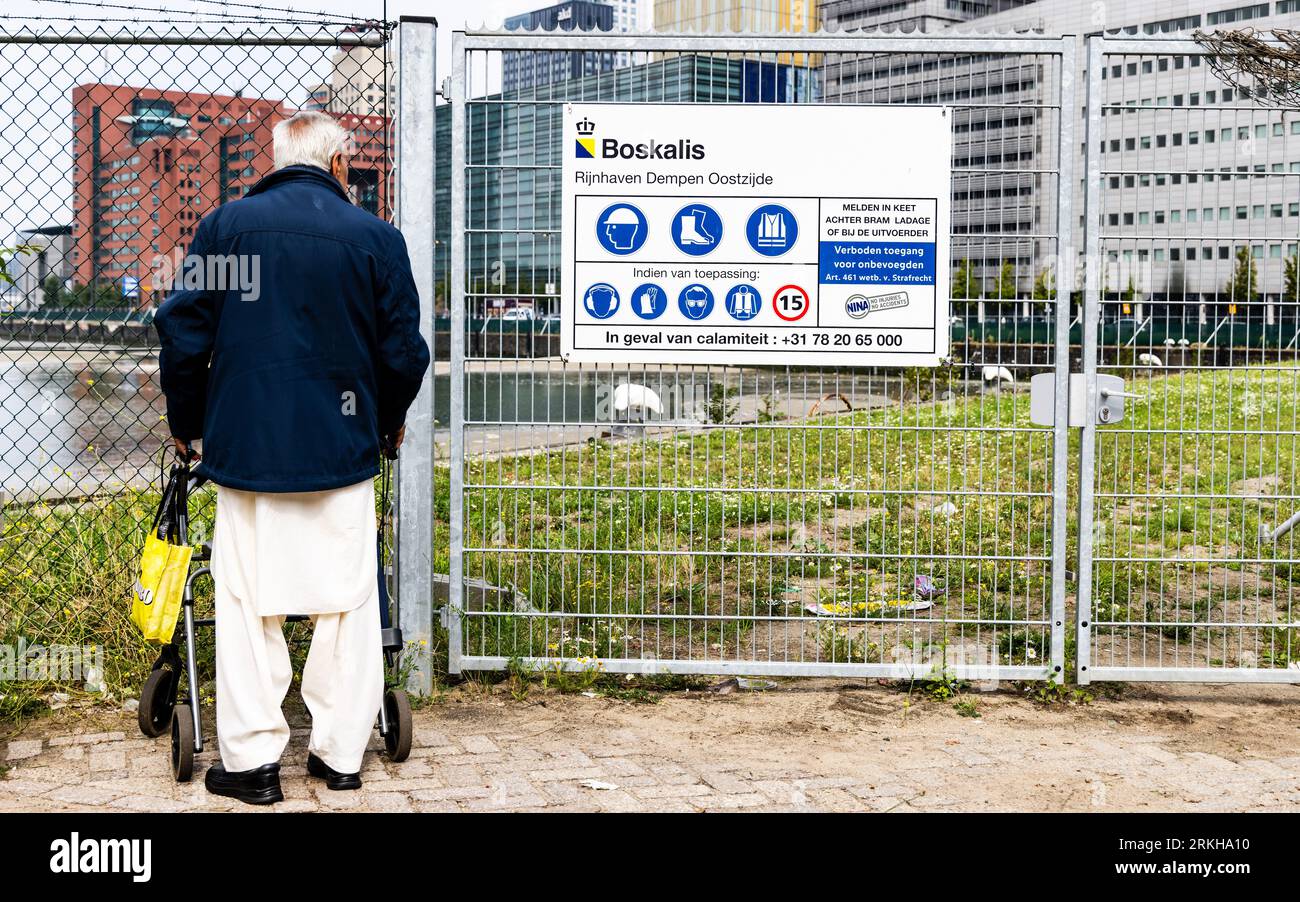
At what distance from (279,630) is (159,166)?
2622 millimetres

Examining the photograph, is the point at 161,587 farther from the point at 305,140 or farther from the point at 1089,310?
the point at 1089,310

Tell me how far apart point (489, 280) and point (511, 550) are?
114 centimetres

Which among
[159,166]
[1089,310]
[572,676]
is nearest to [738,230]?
[1089,310]

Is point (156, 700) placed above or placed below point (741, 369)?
below

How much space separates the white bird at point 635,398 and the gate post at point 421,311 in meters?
0.77

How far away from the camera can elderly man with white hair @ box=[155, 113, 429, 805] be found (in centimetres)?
447

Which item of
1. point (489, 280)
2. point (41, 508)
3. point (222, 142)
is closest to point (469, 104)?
point (489, 280)

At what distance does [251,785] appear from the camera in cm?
458

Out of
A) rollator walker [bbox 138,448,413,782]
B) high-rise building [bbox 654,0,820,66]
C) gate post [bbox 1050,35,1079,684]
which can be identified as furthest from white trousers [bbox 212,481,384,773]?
high-rise building [bbox 654,0,820,66]

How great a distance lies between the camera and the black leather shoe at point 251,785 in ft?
15.0

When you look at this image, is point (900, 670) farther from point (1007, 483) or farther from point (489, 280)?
point (489, 280)

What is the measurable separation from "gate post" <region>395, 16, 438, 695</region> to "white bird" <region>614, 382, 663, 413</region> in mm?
774

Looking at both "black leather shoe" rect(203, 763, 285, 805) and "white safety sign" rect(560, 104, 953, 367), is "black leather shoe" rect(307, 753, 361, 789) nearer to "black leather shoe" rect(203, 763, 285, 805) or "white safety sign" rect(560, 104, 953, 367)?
"black leather shoe" rect(203, 763, 285, 805)

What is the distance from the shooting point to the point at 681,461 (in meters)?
5.96
